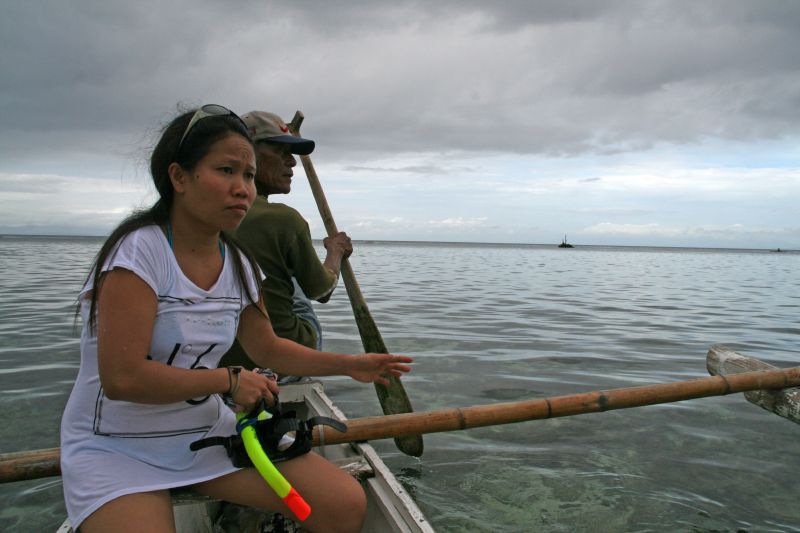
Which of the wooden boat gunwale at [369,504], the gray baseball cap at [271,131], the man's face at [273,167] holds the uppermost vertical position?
the gray baseball cap at [271,131]

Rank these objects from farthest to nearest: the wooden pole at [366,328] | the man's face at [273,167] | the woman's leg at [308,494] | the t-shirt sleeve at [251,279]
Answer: the wooden pole at [366,328] → the man's face at [273,167] → the t-shirt sleeve at [251,279] → the woman's leg at [308,494]

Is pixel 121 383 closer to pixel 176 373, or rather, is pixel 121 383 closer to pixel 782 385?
pixel 176 373

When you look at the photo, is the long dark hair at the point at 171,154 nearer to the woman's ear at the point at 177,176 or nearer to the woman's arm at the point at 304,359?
Result: the woman's ear at the point at 177,176

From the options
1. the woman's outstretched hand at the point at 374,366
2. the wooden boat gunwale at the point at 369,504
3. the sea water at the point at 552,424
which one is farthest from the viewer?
the sea water at the point at 552,424

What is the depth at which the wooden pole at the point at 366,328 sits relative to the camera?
470 centimetres

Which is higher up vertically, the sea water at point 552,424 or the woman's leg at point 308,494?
the woman's leg at point 308,494

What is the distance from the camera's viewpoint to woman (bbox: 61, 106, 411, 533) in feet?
5.96

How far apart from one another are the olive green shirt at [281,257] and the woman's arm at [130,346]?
1591 mm

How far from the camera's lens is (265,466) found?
6.05ft

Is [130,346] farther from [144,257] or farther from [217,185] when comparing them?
[217,185]

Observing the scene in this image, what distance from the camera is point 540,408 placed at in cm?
351

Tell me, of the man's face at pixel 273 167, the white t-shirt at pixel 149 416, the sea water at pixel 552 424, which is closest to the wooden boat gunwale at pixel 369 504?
the white t-shirt at pixel 149 416

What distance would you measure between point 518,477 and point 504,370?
323cm

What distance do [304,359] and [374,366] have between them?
1.04ft
